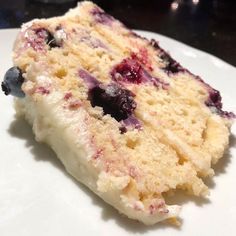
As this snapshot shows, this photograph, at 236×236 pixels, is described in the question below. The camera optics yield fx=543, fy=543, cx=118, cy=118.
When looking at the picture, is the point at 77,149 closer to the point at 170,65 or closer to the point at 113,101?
the point at 113,101

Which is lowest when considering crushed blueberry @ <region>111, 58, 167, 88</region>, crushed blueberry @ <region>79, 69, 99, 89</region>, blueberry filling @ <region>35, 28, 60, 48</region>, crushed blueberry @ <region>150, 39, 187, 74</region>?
crushed blueberry @ <region>150, 39, 187, 74</region>

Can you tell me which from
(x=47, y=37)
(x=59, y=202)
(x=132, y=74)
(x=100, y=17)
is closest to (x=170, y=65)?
(x=132, y=74)

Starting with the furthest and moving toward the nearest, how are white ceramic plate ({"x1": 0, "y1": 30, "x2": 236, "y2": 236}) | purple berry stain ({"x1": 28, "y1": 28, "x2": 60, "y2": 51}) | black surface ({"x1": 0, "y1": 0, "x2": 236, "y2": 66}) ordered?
black surface ({"x1": 0, "y1": 0, "x2": 236, "y2": 66}), purple berry stain ({"x1": 28, "y1": 28, "x2": 60, "y2": 51}), white ceramic plate ({"x1": 0, "y1": 30, "x2": 236, "y2": 236})

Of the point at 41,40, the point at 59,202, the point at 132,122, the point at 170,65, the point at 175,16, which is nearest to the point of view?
the point at 59,202

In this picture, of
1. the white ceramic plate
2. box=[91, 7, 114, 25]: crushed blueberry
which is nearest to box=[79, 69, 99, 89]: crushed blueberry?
the white ceramic plate

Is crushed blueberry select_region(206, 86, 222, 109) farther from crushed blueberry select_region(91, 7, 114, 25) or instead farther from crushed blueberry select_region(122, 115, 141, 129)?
crushed blueberry select_region(91, 7, 114, 25)

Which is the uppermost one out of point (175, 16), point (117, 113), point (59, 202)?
point (117, 113)

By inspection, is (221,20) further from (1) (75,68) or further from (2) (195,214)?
(2) (195,214)
